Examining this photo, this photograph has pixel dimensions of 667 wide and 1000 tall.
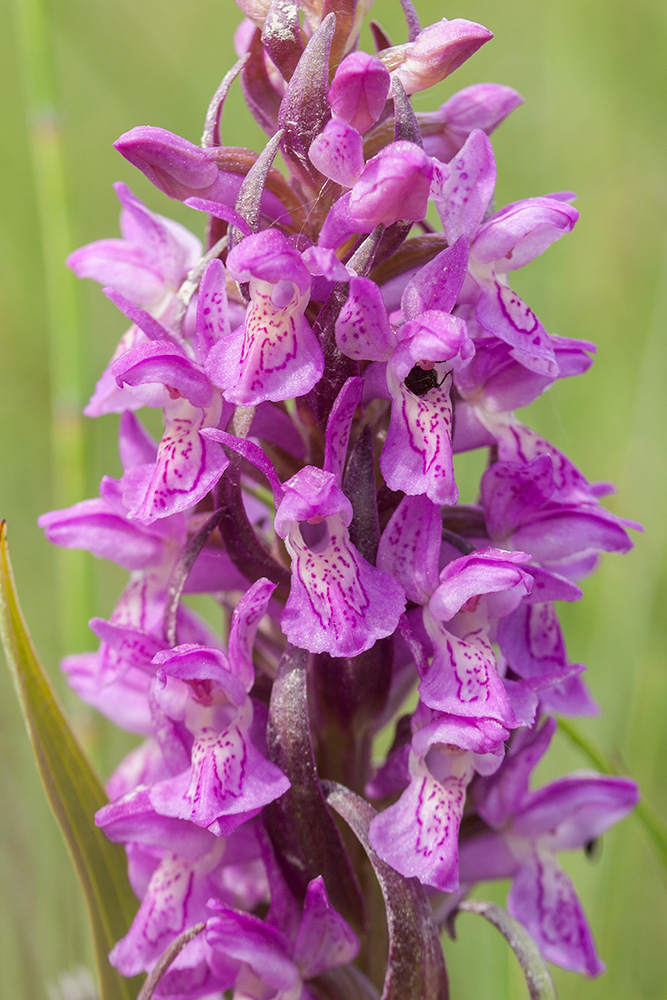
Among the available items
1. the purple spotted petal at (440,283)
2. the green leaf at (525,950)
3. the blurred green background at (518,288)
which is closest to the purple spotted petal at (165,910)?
the blurred green background at (518,288)

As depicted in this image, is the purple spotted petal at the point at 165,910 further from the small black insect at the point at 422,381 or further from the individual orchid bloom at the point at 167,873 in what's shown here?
the small black insect at the point at 422,381

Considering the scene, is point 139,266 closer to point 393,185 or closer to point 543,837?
point 393,185

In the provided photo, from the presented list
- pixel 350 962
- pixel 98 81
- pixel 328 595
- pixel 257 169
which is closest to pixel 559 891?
pixel 350 962

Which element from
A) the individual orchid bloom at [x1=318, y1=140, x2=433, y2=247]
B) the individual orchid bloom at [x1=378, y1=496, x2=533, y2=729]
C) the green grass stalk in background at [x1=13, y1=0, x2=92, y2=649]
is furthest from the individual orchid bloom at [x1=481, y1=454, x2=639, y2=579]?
the green grass stalk in background at [x1=13, y1=0, x2=92, y2=649]

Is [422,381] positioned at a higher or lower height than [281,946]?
higher

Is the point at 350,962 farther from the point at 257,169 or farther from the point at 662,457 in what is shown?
the point at 662,457

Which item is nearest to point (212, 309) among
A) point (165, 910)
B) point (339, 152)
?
point (339, 152)
